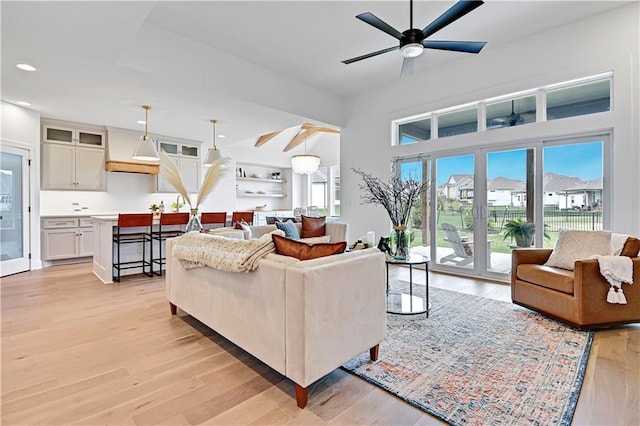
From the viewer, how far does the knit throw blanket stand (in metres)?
1.99

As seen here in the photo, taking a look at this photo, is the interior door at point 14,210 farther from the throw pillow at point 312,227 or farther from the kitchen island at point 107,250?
the throw pillow at point 312,227

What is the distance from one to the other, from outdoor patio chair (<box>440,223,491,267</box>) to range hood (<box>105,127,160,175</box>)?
6.22m

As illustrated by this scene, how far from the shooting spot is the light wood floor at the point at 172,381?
1663 millimetres

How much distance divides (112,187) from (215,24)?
15.2ft

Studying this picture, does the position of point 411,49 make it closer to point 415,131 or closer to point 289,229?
point 415,131

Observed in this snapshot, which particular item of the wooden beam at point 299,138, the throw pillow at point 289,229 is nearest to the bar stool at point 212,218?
the throw pillow at point 289,229

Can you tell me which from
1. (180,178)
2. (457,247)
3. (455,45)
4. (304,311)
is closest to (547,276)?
(457,247)

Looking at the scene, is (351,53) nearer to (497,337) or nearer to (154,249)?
(497,337)

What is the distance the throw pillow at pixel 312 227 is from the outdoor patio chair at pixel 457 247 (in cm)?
205

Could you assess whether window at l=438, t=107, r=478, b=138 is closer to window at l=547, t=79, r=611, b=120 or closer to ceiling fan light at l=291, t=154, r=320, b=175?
window at l=547, t=79, r=611, b=120

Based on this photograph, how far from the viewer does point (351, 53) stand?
4.38m

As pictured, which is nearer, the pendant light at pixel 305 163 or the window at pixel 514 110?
the window at pixel 514 110

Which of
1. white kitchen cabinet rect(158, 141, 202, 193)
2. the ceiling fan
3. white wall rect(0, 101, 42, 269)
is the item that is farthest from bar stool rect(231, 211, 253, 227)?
the ceiling fan

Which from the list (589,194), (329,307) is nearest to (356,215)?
(589,194)
